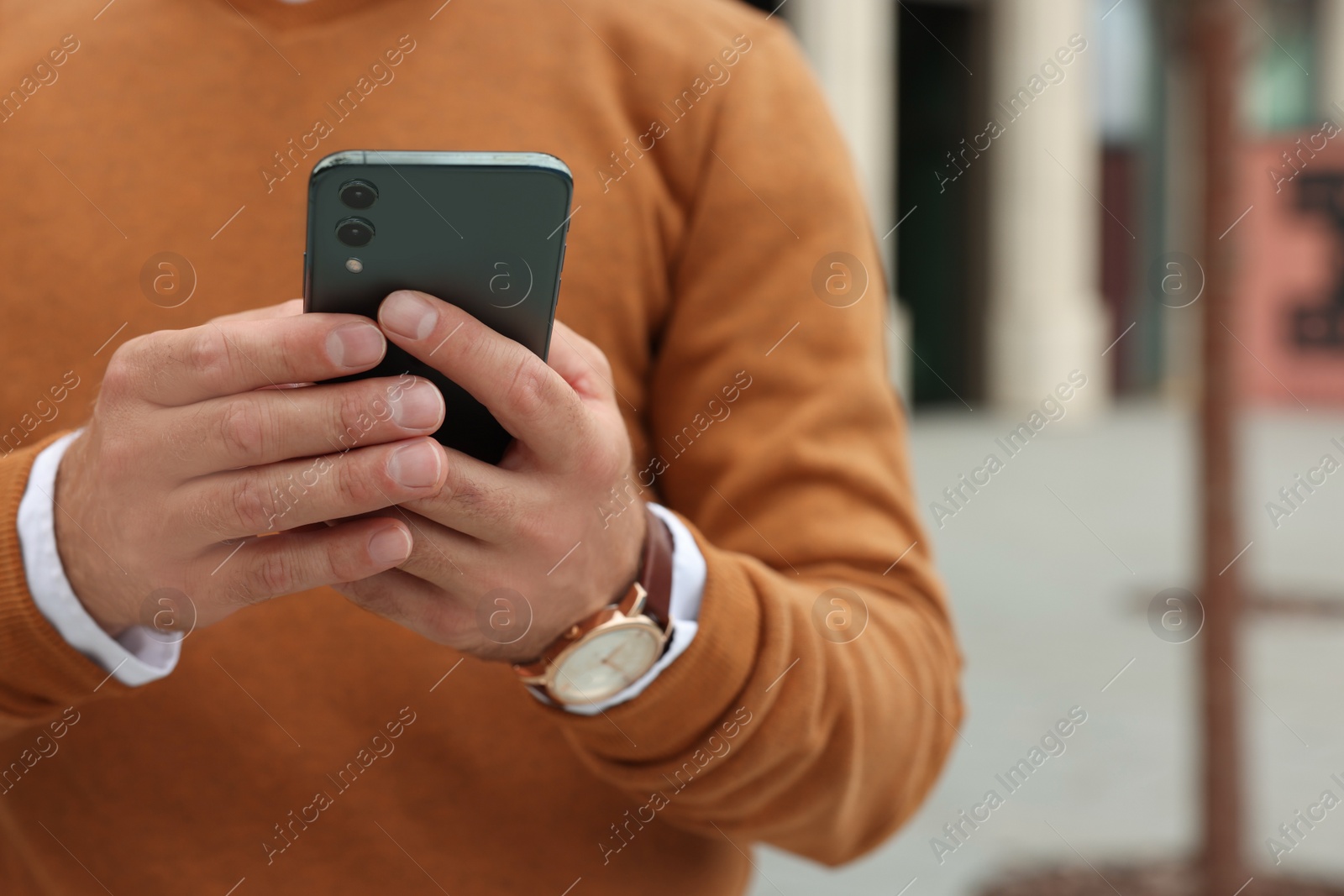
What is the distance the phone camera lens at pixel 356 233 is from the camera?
0.88 metres

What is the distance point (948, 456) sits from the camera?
36.6ft

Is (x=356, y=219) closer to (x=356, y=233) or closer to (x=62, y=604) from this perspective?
Answer: (x=356, y=233)

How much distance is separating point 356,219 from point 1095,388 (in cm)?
1491

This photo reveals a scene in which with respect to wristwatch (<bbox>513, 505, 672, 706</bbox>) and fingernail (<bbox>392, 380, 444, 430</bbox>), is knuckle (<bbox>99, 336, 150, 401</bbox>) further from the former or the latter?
wristwatch (<bbox>513, 505, 672, 706</bbox>)

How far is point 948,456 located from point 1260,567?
415cm

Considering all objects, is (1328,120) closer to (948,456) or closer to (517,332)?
(948,456)

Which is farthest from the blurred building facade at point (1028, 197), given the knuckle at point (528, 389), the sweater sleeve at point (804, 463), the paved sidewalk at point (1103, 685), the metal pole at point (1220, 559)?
the knuckle at point (528, 389)

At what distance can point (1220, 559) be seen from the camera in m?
2.96

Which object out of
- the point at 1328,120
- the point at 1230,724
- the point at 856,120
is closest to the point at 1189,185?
the point at 1328,120

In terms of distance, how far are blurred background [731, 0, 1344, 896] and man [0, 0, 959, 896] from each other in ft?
6.06

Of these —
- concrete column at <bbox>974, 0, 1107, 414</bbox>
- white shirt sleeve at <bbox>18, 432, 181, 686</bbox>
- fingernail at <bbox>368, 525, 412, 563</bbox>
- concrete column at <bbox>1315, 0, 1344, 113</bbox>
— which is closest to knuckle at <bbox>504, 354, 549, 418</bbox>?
fingernail at <bbox>368, 525, 412, 563</bbox>

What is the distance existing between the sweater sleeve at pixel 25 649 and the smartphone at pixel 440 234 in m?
0.34

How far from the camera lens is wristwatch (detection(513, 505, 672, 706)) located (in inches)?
43.0

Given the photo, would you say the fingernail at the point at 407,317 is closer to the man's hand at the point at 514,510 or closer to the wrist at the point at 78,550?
the man's hand at the point at 514,510
